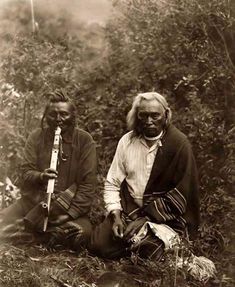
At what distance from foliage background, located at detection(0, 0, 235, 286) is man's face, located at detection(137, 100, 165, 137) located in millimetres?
118

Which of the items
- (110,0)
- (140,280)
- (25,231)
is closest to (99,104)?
(110,0)

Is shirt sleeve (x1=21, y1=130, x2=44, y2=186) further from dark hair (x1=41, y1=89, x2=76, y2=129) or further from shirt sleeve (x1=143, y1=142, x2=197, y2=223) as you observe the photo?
shirt sleeve (x1=143, y1=142, x2=197, y2=223)

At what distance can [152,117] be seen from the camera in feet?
8.23

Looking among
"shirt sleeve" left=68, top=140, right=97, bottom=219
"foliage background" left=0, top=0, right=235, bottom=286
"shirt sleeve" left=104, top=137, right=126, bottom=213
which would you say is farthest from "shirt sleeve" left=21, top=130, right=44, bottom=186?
"shirt sleeve" left=104, top=137, right=126, bottom=213

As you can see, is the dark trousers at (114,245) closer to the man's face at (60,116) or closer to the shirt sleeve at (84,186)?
the shirt sleeve at (84,186)

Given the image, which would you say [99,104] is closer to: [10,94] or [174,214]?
[10,94]

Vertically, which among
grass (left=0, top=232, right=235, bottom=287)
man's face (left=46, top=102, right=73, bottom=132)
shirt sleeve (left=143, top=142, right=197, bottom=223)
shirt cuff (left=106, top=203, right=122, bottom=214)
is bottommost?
grass (left=0, top=232, right=235, bottom=287)

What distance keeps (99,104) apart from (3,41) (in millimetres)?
480

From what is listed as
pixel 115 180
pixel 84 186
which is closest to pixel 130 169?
pixel 115 180

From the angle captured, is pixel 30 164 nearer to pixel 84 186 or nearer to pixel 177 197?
pixel 84 186

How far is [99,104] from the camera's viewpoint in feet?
9.08

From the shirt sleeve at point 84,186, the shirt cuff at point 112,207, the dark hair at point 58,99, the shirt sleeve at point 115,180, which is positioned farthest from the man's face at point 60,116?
the shirt cuff at point 112,207

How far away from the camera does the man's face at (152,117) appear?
251 centimetres

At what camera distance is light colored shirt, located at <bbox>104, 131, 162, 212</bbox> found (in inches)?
100
